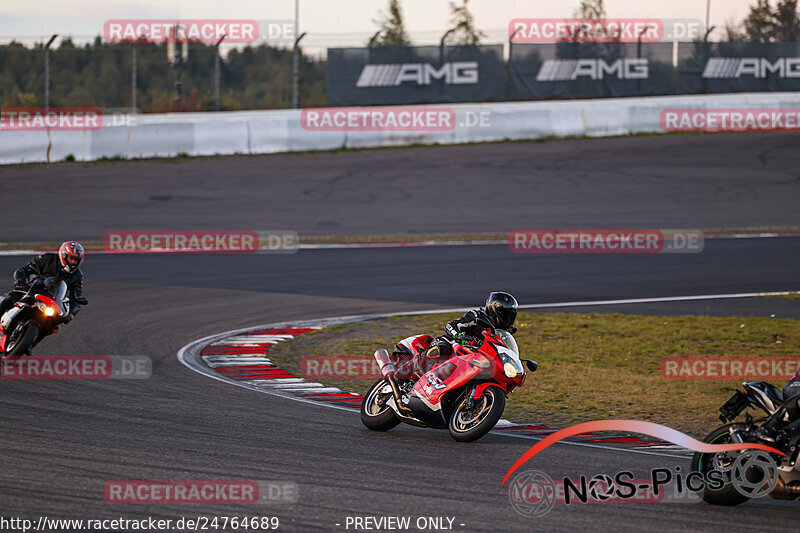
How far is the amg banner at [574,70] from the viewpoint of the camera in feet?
107

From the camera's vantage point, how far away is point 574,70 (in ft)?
107

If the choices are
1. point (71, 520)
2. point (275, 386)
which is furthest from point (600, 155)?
point (71, 520)

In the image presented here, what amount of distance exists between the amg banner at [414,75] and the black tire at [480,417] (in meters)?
24.0

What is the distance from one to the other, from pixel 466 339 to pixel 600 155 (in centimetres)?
2184

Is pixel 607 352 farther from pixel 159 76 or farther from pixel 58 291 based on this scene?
pixel 159 76

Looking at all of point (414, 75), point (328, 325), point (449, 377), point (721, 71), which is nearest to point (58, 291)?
point (328, 325)

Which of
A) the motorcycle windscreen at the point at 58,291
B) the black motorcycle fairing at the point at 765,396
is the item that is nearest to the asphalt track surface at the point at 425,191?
the motorcycle windscreen at the point at 58,291

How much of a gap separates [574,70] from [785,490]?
2757cm

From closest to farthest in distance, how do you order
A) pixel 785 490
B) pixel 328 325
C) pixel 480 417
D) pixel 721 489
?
1. pixel 785 490
2. pixel 721 489
3. pixel 480 417
4. pixel 328 325

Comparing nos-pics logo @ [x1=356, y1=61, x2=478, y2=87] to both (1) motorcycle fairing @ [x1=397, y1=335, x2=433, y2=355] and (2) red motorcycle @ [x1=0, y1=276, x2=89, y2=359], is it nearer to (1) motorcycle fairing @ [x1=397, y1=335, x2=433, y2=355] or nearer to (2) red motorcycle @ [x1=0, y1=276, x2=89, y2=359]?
(2) red motorcycle @ [x1=0, y1=276, x2=89, y2=359]

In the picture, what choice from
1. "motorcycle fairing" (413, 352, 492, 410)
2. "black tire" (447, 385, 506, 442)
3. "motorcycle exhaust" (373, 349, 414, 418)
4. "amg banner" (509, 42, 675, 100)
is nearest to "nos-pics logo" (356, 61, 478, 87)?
"amg banner" (509, 42, 675, 100)

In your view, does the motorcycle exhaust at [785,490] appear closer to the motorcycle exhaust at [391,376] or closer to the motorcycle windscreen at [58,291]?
the motorcycle exhaust at [391,376]

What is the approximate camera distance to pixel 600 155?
2941 centimetres

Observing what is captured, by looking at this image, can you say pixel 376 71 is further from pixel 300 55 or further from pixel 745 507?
pixel 745 507
